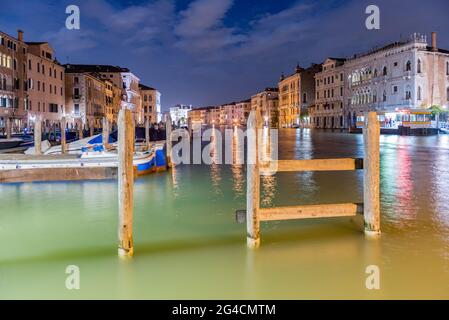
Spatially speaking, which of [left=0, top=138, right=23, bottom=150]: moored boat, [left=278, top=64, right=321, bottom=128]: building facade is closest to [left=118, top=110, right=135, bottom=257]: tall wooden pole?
[left=0, top=138, right=23, bottom=150]: moored boat

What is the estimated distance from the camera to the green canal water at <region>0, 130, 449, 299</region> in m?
5.90

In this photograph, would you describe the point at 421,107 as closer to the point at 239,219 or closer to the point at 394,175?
the point at 394,175

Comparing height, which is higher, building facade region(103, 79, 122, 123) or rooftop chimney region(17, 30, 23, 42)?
rooftop chimney region(17, 30, 23, 42)

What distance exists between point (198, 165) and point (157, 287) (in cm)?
1620

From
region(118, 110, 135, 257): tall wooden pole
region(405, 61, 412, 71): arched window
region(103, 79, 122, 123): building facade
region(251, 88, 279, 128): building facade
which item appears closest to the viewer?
region(118, 110, 135, 257): tall wooden pole

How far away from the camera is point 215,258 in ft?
23.4

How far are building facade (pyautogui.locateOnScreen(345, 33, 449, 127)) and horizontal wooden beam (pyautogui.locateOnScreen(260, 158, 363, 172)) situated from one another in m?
46.8

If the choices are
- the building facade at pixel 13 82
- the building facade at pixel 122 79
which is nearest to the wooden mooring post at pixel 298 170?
the building facade at pixel 13 82

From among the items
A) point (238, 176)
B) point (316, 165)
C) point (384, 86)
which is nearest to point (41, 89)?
point (238, 176)

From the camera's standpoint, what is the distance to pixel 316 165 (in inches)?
294

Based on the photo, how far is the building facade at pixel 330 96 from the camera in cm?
7325

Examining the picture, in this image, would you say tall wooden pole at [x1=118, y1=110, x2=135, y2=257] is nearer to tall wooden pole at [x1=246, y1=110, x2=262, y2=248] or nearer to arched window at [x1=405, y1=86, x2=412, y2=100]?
tall wooden pole at [x1=246, y1=110, x2=262, y2=248]

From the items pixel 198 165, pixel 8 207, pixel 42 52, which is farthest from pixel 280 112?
pixel 8 207

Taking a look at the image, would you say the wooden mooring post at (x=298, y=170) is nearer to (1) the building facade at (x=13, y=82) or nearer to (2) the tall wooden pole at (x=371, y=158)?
(2) the tall wooden pole at (x=371, y=158)
